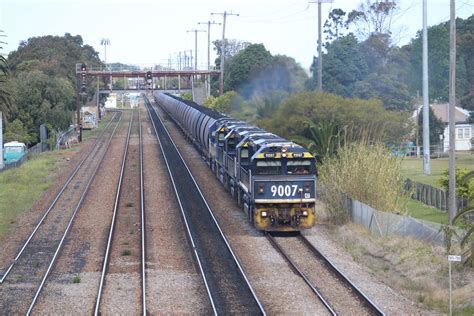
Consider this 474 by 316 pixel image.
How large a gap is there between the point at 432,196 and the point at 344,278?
1566 cm

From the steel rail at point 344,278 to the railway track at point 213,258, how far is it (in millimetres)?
2418

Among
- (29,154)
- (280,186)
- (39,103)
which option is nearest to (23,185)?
(29,154)

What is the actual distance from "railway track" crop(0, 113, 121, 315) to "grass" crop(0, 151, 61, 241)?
1156 millimetres

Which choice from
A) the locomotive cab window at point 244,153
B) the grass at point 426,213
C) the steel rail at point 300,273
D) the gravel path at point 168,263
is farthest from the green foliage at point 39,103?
the steel rail at point 300,273

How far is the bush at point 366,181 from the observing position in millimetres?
27875

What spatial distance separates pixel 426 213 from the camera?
3247 centimetres

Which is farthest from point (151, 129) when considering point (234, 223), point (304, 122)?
point (234, 223)

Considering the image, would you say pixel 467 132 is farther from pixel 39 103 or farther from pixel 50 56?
pixel 50 56

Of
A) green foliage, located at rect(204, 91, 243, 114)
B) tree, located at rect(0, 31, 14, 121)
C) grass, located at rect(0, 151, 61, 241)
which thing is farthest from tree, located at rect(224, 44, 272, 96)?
grass, located at rect(0, 151, 61, 241)

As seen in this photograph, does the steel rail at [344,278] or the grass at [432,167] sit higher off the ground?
the grass at [432,167]

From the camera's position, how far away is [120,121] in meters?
93.1

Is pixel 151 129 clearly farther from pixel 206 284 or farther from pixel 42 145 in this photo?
pixel 206 284

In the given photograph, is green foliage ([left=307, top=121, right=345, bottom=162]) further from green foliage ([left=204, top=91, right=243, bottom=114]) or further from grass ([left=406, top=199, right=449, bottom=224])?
green foliage ([left=204, top=91, right=243, bottom=114])

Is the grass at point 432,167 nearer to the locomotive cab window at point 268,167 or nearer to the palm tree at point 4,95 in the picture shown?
the locomotive cab window at point 268,167
